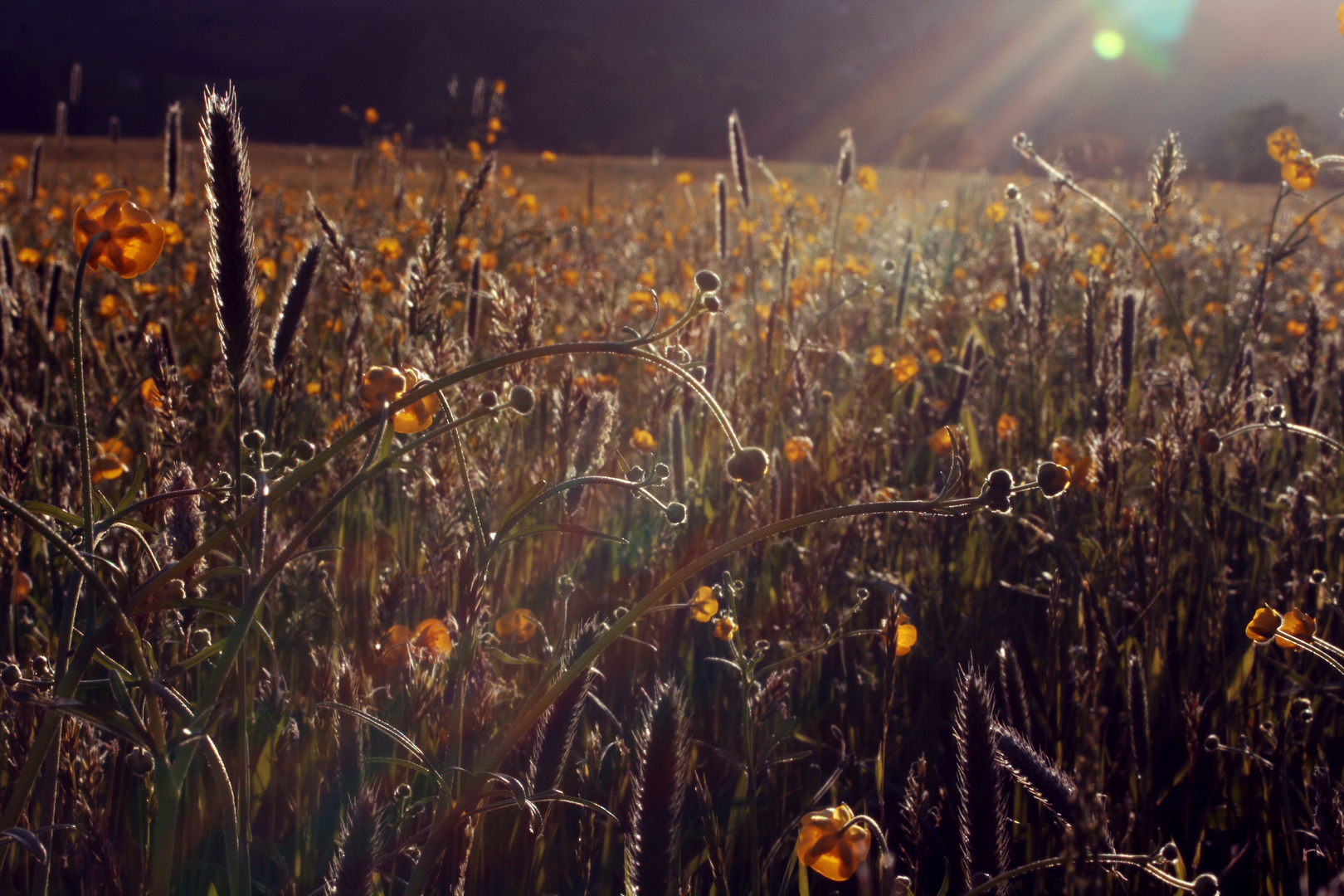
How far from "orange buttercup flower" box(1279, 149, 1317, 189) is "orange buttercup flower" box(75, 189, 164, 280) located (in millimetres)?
1928

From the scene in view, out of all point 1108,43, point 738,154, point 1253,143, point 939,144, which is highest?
point 1108,43

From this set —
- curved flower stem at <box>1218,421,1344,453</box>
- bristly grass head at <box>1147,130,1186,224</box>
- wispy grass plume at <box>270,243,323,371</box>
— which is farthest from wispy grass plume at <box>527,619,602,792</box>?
bristly grass head at <box>1147,130,1186,224</box>

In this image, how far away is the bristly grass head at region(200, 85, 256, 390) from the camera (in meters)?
0.78

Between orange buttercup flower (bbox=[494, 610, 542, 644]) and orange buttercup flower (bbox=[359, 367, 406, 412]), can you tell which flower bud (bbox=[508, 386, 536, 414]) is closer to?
orange buttercup flower (bbox=[359, 367, 406, 412])

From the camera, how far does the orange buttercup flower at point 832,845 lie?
77 centimetres

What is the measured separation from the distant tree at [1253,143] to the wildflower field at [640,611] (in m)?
21.6

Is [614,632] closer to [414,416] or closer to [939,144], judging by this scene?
[414,416]

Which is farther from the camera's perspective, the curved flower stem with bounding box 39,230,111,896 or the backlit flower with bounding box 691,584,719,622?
the backlit flower with bounding box 691,584,719,622

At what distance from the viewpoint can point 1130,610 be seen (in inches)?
72.1

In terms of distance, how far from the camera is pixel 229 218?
79 centimetres

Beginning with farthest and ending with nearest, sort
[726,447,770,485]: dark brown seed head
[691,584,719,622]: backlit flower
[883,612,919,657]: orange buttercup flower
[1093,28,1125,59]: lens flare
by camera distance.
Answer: [1093,28,1125,59]: lens flare
[691,584,719,622]: backlit flower
[883,612,919,657]: orange buttercup flower
[726,447,770,485]: dark brown seed head

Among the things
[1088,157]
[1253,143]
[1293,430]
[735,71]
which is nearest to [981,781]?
[1293,430]

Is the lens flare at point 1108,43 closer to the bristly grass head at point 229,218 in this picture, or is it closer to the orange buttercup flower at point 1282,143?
the orange buttercup flower at point 1282,143

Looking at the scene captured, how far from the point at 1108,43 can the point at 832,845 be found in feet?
179
